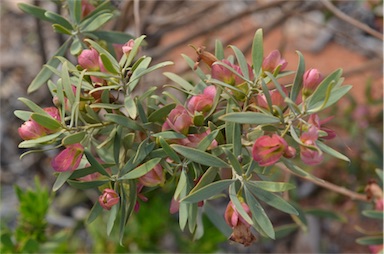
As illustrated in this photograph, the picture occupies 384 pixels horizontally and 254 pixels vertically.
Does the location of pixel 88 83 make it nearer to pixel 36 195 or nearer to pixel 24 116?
pixel 24 116

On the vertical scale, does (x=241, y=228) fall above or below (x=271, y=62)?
below

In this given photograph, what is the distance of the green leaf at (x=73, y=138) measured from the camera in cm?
65

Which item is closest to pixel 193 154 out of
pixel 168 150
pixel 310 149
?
pixel 168 150

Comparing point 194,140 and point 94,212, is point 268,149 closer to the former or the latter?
point 194,140

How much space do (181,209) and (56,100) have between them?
0.67ft

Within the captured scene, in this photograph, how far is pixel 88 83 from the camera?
728mm

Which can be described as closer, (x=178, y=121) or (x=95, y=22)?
(x=178, y=121)

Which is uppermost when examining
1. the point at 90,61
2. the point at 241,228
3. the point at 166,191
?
the point at 90,61

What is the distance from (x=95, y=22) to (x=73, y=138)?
0.26 meters

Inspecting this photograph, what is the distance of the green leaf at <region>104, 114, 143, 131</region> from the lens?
70 centimetres

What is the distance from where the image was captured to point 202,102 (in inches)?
28.0

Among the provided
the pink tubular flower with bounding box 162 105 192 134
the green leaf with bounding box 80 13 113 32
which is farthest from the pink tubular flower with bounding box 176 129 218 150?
the green leaf with bounding box 80 13 113 32

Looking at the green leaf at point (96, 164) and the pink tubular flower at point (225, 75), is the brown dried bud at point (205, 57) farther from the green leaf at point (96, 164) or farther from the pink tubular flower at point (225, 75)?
the green leaf at point (96, 164)

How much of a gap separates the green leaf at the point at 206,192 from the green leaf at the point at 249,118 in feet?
0.26
